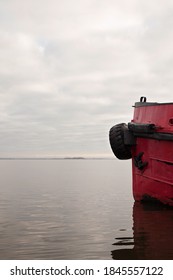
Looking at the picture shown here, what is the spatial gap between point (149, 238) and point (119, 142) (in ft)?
15.1

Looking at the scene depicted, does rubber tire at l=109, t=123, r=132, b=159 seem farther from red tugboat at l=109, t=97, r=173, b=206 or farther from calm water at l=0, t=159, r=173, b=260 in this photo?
calm water at l=0, t=159, r=173, b=260

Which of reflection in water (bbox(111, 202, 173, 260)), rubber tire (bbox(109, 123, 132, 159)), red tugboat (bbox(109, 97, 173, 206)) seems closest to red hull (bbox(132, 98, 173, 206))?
red tugboat (bbox(109, 97, 173, 206))

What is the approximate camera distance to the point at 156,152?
1042 centimetres

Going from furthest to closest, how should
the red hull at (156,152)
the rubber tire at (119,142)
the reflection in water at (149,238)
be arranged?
the rubber tire at (119,142) < the red hull at (156,152) < the reflection in water at (149,238)

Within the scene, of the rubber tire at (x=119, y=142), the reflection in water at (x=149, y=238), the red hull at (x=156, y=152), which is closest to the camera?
the reflection in water at (x=149, y=238)

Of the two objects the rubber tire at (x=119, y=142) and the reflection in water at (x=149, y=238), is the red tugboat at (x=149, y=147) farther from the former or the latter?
the reflection in water at (x=149, y=238)

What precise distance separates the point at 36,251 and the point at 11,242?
1.01 metres

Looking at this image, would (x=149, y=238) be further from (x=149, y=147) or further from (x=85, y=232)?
(x=149, y=147)

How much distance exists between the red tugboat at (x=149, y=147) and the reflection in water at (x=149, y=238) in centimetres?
51

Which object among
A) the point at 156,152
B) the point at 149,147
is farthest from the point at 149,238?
the point at 149,147

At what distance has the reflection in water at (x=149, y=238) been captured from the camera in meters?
6.42

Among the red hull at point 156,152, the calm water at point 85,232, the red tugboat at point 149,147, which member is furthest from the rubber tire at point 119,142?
the calm water at point 85,232
